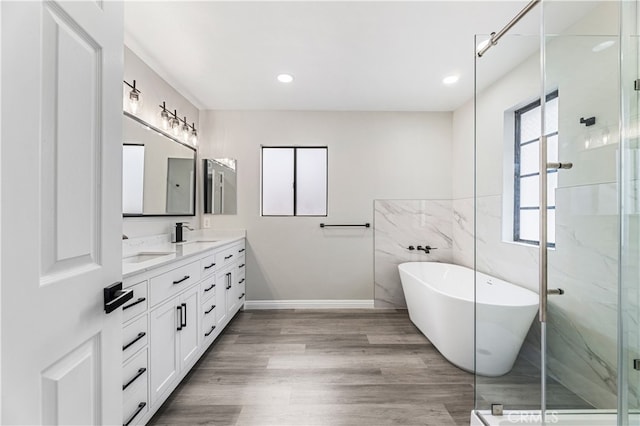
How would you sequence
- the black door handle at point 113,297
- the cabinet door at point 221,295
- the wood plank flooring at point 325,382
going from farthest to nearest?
1. the cabinet door at point 221,295
2. the wood plank flooring at point 325,382
3. the black door handle at point 113,297

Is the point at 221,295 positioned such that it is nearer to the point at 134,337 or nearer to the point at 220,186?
the point at 134,337

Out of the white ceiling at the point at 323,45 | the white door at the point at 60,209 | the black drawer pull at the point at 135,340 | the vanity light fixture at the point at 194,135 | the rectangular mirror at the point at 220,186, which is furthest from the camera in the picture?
the rectangular mirror at the point at 220,186

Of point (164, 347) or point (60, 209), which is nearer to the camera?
point (60, 209)

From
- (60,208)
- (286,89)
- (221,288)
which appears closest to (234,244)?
(221,288)

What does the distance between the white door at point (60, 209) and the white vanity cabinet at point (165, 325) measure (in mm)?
628

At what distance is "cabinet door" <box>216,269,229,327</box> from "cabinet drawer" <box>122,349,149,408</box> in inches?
41.2

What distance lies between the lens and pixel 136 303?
139 centimetres

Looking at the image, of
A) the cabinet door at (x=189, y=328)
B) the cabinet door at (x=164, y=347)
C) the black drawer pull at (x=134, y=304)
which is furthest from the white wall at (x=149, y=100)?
the black drawer pull at (x=134, y=304)

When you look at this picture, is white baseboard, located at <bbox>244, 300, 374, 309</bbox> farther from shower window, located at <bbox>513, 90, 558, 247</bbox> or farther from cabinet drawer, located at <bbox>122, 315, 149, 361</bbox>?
cabinet drawer, located at <bbox>122, 315, 149, 361</bbox>

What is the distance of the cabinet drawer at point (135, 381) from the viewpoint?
1326mm

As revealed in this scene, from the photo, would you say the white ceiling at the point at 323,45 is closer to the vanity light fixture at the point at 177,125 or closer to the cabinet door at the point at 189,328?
the vanity light fixture at the point at 177,125

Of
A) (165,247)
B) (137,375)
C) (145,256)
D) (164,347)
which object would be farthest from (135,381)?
(165,247)

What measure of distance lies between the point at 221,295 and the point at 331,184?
179 cm

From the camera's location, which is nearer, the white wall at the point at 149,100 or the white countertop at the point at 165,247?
the white countertop at the point at 165,247
